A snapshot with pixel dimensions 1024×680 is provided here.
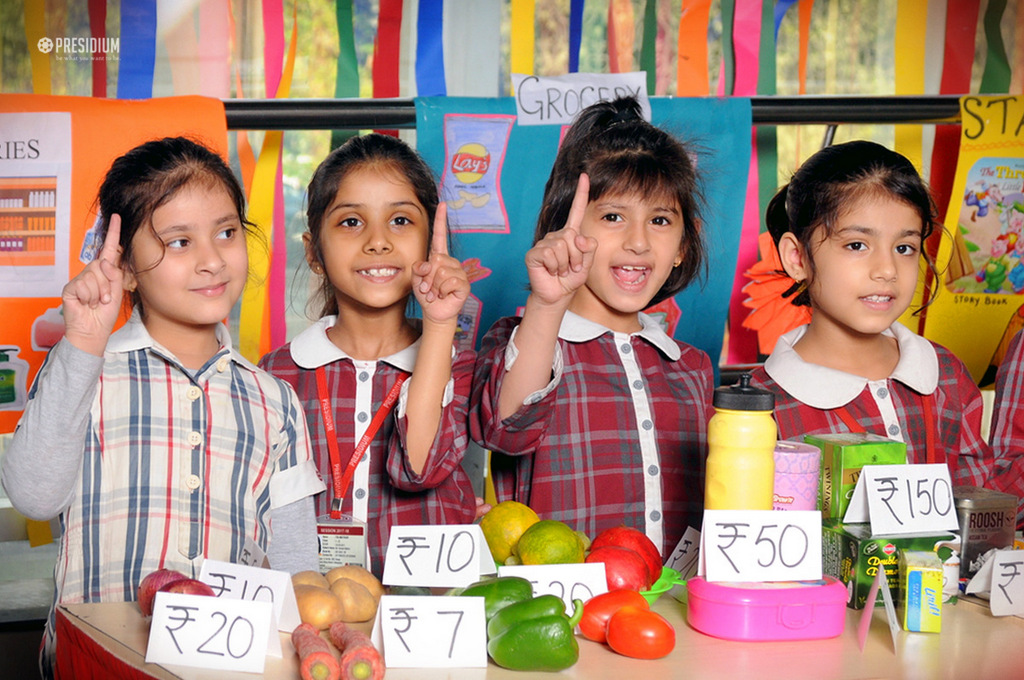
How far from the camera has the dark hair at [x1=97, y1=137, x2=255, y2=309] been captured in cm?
180

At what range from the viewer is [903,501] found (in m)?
1.38

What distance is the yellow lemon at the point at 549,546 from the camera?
1384 mm

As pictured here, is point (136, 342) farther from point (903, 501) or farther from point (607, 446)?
point (903, 501)

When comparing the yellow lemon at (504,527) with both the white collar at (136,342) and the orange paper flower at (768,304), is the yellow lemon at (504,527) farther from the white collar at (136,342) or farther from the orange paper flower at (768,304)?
the orange paper flower at (768,304)

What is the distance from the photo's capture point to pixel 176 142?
1.88 meters

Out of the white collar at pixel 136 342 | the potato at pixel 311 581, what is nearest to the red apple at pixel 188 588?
the potato at pixel 311 581

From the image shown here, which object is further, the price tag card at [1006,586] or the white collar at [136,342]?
the white collar at [136,342]

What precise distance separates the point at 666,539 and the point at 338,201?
3.11ft

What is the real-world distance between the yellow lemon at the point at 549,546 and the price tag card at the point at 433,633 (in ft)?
0.72

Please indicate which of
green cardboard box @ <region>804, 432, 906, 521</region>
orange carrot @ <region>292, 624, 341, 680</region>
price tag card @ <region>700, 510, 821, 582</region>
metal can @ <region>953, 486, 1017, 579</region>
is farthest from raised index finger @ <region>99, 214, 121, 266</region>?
metal can @ <region>953, 486, 1017, 579</region>

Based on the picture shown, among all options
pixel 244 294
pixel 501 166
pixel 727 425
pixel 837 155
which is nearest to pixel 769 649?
pixel 727 425

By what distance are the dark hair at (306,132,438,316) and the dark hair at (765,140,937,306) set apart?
30.1 inches

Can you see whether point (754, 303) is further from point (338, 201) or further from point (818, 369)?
point (338, 201)

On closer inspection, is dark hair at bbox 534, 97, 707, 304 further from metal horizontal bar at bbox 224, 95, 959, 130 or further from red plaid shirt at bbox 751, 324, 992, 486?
metal horizontal bar at bbox 224, 95, 959, 130
